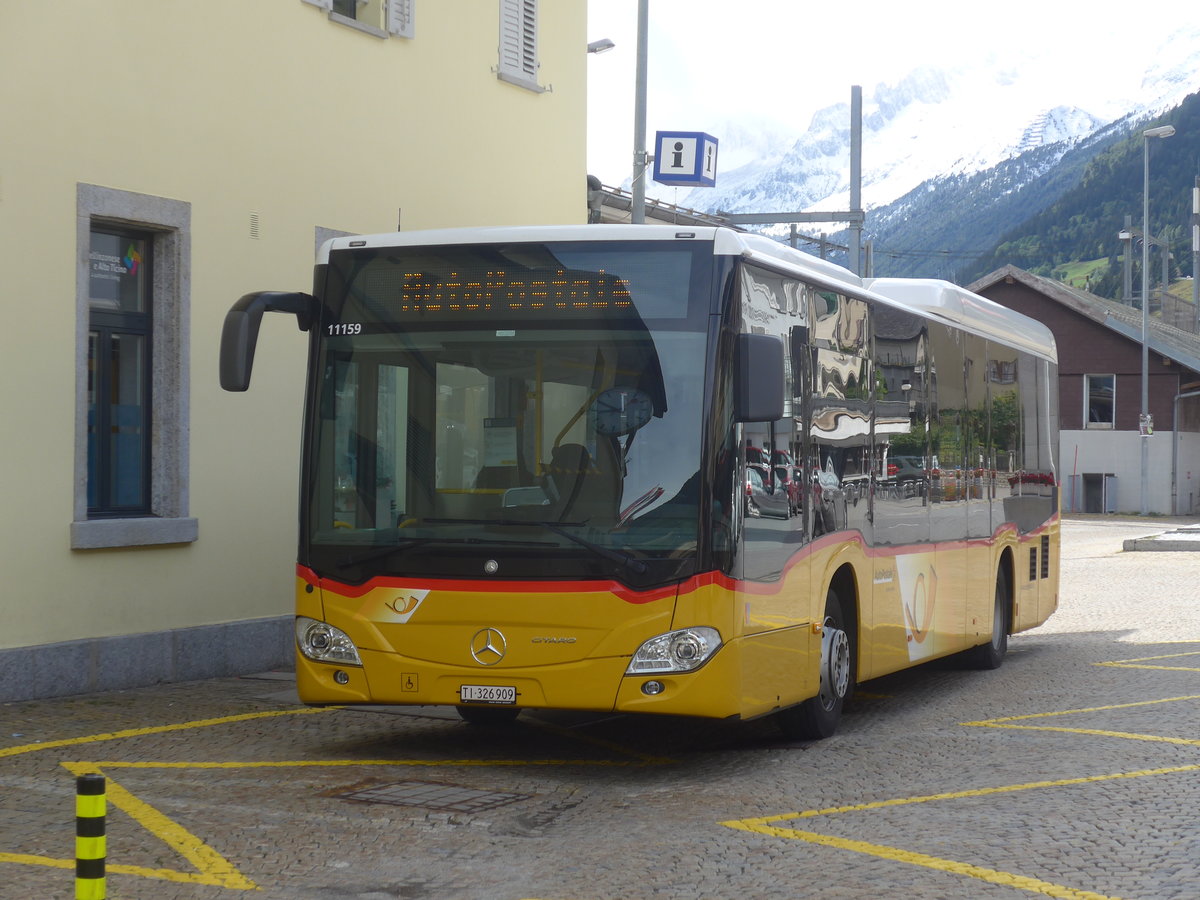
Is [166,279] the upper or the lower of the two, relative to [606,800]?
upper

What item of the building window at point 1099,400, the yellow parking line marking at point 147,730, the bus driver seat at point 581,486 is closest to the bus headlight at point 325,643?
the bus driver seat at point 581,486

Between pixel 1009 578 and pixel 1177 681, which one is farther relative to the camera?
pixel 1009 578

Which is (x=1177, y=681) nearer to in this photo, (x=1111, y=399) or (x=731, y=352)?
(x=731, y=352)

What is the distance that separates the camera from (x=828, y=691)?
9.89 m

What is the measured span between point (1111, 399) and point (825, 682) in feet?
167

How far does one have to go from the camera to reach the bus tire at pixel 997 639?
13938mm

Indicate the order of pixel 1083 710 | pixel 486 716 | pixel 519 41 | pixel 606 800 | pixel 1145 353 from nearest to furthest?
pixel 606 800, pixel 486 716, pixel 1083 710, pixel 519 41, pixel 1145 353

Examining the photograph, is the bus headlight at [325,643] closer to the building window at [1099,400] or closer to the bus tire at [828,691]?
the bus tire at [828,691]

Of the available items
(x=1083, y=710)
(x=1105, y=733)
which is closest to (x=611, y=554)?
(x=1105, y=733)

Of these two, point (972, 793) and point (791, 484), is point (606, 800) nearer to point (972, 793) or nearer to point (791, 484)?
point (972, 793)

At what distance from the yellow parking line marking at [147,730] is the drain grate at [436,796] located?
2.18m

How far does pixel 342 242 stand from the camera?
9125mm

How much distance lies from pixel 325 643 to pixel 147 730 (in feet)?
5.78

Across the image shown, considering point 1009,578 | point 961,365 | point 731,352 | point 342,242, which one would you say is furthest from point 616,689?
point 1009,578
